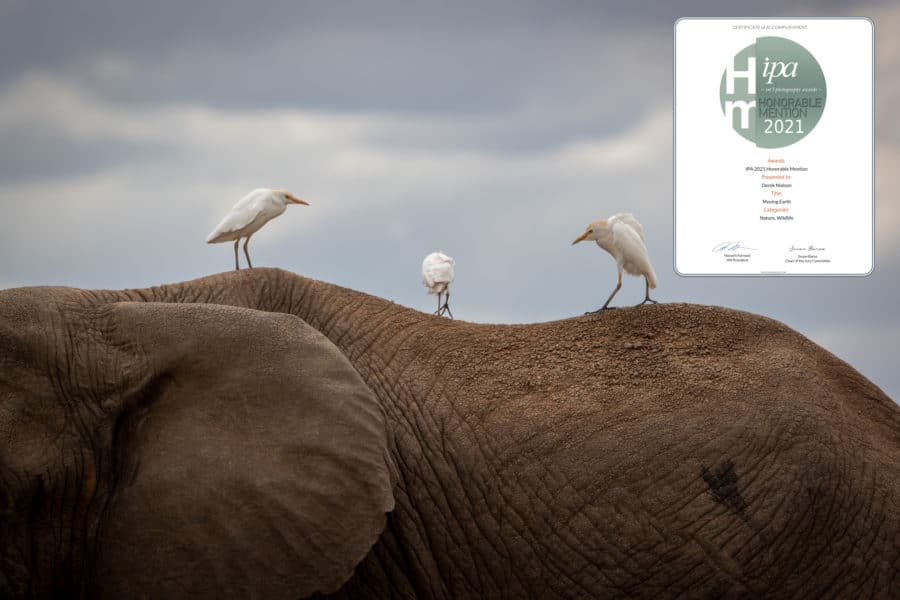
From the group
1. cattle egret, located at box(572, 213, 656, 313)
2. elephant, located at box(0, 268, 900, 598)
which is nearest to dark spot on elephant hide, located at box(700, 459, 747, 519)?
elephant, located at box(0, 268, 900, 598)

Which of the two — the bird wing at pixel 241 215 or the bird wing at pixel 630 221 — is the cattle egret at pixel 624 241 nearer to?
the bird wing at pixel 630 221

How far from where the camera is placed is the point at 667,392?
6.52 metres

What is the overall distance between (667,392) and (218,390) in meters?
2.46

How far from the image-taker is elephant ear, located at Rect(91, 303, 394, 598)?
5.52m

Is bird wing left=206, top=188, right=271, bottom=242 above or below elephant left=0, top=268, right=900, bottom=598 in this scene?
above

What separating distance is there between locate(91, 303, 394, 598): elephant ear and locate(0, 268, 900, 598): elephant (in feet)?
0.04

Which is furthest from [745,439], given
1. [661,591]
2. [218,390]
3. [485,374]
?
[218,390]

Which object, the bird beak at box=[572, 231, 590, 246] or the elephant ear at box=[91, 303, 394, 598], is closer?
the elephant ear at box=[91, 303, 394, 598]

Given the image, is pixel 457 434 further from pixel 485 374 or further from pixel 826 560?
pixel 826 560

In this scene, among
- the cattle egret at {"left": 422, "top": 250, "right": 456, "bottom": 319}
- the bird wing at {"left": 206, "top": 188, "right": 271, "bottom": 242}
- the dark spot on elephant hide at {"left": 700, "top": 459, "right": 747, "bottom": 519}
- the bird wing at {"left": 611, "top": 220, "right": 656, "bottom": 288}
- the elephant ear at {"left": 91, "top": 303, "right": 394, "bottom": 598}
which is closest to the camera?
the elephant ear at {"left": 91, "top": 303, "right": 394, "bottom": 598}

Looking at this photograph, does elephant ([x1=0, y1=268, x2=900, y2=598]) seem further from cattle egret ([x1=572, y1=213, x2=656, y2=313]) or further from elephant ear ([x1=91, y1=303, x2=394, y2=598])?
cattle egret ([x1=572, y1=213, x2=656, y2=313])

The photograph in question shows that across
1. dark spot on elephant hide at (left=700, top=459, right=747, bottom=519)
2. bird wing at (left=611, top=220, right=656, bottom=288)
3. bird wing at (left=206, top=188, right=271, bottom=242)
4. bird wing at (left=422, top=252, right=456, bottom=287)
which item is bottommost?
dark spot on elephant hide at (left=700, top=459, right=747, bottom=519)

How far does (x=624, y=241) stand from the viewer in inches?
323

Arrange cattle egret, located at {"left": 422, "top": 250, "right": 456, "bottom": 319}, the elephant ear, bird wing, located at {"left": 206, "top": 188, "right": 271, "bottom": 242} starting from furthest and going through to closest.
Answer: cattle egret, located at {"left": 422, "top": 250, "right": 456, "bottom": 319}
bird wing, located at {"left": 206, "top": 188, "right": 271, "bottom": 242}
the elephant ear
